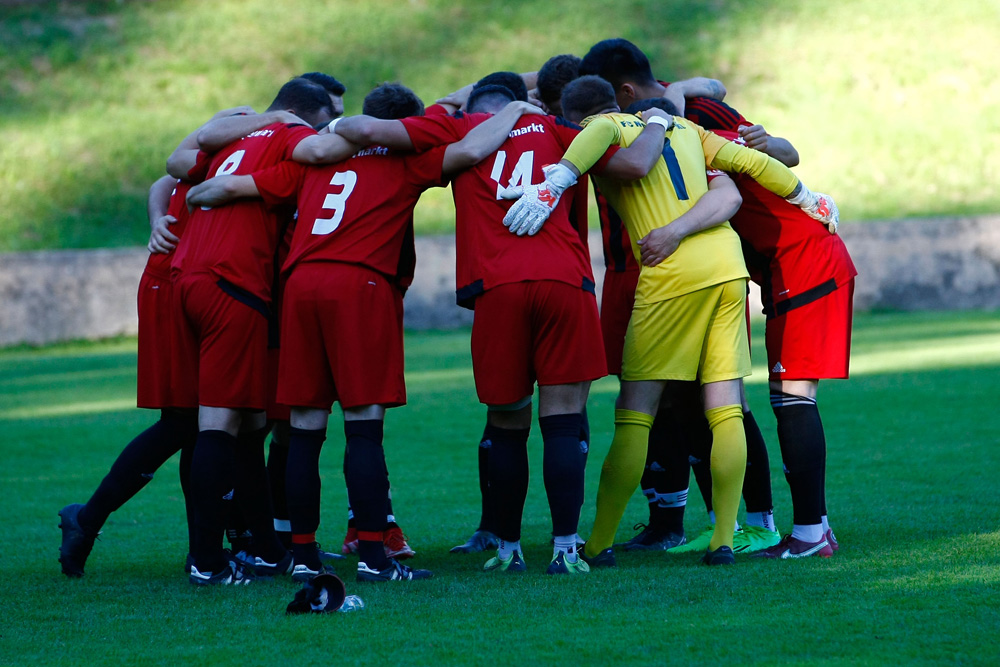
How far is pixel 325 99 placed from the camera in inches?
215

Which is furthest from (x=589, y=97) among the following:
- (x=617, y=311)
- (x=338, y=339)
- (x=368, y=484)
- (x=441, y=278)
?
(x=441, y=278)

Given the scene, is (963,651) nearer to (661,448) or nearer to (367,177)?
(661,448)

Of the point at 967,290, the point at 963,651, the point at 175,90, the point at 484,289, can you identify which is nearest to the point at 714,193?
the point at 484,289

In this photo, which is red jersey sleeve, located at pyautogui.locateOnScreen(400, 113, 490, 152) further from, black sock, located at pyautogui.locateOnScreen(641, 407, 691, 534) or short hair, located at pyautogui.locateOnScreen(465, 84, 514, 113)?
black sock, located at pyautogui.locateOnScreen(641, 407, 691, 534)

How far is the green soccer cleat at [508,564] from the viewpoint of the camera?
488cm

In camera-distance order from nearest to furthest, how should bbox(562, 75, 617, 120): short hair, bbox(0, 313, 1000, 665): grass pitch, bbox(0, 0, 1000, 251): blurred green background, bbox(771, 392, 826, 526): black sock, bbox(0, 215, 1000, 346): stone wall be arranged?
bbox(0, 313, 1000, 665): grass pitch < bbox(771, 392, 826, 526): black sock < bbox(562, 75, 617, 120): short hair < bbox(0, 215, 1000, 346): stone wall < bbox(0, 0, 1000, 251): blurred green background

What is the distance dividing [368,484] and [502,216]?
3.84ft

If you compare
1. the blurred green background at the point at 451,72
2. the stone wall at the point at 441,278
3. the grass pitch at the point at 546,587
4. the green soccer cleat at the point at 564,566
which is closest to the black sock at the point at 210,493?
the grass pitch at the point at 546,587

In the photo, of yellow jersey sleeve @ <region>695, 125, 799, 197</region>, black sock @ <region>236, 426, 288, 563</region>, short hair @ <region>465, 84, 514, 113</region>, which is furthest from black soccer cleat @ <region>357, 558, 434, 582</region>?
yellow jersey sleeve @ <region>695, 125, 799, 197</region>

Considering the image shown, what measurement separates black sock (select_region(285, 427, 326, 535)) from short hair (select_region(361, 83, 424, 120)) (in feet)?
4.36

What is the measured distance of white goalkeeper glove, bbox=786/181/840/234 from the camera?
507 centimetres

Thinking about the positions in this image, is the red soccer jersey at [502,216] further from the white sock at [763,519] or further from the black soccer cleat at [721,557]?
the white sock at [763,519]

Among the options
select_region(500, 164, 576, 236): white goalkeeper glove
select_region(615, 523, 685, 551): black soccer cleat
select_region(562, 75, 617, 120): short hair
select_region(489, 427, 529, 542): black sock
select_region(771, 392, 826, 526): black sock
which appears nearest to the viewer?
select_region(500, 164, 576, 236): white goalkeeper glove

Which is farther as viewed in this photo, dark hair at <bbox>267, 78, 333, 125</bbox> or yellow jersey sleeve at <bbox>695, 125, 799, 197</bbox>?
dark hair at <bbox>267, 78, 333, 125</bbox>
